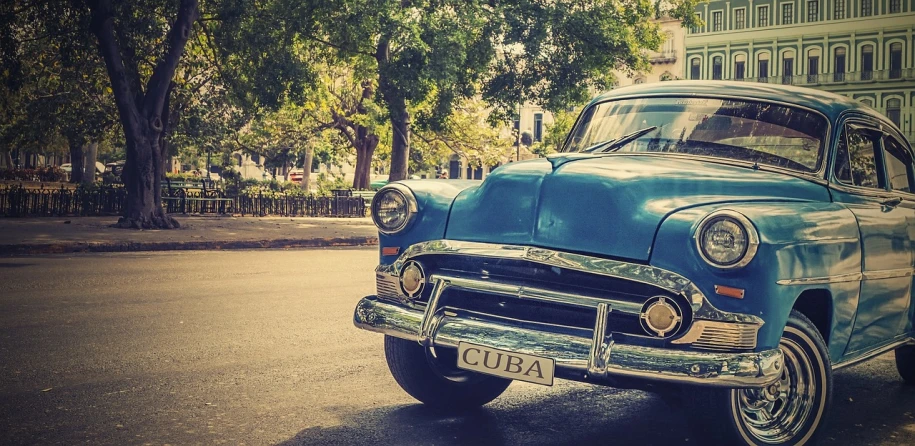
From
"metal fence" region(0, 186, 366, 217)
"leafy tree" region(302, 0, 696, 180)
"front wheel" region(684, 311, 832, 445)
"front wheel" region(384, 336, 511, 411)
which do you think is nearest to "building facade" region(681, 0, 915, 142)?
"leafy tree" region(302, 0, 696, 180)

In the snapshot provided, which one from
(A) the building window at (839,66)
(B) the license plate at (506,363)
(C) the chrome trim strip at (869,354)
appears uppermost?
(A) the building window at (839,66)

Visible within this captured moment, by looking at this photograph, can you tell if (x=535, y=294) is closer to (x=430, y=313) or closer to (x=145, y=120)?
(x=430, y=313)

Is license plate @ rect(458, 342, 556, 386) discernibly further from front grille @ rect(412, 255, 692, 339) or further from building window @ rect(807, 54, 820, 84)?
building window @ rect(807, 54, 820, 84)

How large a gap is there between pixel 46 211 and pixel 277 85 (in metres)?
6.78

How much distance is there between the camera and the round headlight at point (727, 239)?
4.13 meters

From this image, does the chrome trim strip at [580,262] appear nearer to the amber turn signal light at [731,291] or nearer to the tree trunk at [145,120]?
the amber turn signal light at [731,291]

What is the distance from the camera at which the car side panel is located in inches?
163

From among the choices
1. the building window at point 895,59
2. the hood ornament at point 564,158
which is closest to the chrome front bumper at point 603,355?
the hood ornament at point 564,158

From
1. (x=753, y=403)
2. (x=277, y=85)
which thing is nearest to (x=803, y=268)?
(x=753, y=403)

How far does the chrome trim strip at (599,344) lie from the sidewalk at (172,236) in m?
13.9

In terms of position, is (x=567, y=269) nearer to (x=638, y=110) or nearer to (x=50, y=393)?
(x=638, y=110)

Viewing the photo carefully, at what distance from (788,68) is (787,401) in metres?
69.5

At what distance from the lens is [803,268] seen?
4406 millimetres

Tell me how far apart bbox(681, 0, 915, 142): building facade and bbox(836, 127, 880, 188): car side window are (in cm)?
5707
